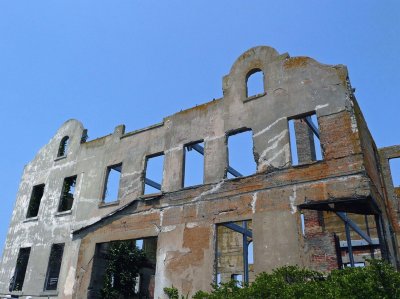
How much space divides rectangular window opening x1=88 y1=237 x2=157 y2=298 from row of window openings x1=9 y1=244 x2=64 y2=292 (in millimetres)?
2175

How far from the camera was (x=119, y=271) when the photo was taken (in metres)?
17.4

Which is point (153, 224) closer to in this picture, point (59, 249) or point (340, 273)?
point (59, 249)

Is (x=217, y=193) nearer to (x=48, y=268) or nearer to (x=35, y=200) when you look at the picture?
(x=48, y=268)

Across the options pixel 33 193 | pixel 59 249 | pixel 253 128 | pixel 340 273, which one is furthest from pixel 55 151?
pixel 340 273

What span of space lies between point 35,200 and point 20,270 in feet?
11.5

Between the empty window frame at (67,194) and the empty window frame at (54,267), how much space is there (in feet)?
6.09

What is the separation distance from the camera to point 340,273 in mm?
7180

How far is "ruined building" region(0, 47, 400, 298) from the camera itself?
1058cm

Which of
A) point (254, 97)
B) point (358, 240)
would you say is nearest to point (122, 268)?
point (254, 97)

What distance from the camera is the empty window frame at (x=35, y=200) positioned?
18453 millimetres

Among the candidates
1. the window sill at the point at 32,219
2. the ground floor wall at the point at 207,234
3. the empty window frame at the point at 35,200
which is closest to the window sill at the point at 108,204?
the ground floor wall at the point at 207,234

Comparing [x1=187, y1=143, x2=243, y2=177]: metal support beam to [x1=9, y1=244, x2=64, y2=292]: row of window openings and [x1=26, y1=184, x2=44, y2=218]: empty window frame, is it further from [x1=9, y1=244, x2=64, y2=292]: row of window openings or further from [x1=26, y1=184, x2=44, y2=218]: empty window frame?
[x1=26, y1=184, x2=44, y2=218]: empty window frame

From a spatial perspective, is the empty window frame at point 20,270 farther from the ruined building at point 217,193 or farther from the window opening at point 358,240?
the window opening at point 358,240

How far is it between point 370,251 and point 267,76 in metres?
10.6
